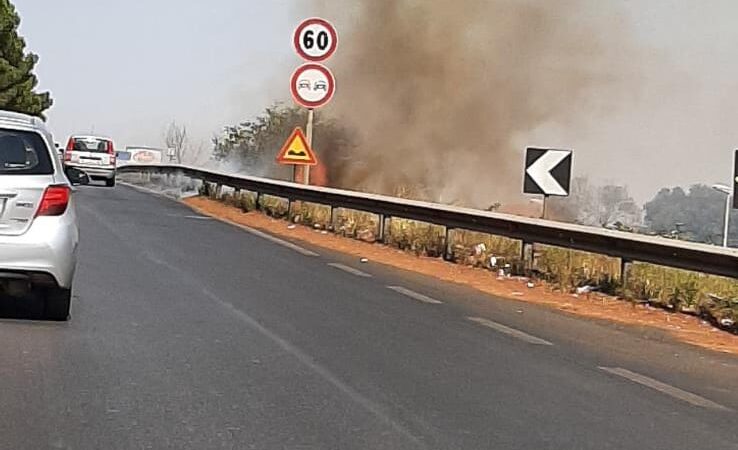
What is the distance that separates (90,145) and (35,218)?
29.5m

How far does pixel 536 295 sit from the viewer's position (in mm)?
13391

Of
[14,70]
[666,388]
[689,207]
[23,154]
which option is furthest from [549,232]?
[14,70]

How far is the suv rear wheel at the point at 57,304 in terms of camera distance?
364 inches

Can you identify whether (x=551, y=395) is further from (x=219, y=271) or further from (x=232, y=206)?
(x=232, y=206)

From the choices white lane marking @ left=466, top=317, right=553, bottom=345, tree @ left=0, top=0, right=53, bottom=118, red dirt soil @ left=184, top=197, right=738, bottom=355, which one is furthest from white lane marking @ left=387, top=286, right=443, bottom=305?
tree @ left=0, top=0, right=53, bottom=118

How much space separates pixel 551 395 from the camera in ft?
24.9

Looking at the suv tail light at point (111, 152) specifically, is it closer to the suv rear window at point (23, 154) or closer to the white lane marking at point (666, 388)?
the suv rear window at point (23, 154)

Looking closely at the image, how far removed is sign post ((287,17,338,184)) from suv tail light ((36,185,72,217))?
11.5 meters

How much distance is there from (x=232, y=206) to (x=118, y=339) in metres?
17.8

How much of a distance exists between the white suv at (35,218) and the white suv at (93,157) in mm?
28164

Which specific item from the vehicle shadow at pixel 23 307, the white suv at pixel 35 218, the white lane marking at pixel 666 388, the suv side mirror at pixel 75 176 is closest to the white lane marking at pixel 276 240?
the suv side mirror at pixel 75 176

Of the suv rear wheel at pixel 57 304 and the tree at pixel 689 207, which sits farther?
the tree at pixel 689 207

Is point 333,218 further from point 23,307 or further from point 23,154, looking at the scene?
point 23,154

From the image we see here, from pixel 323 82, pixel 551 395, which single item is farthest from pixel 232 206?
pixel 551 395
